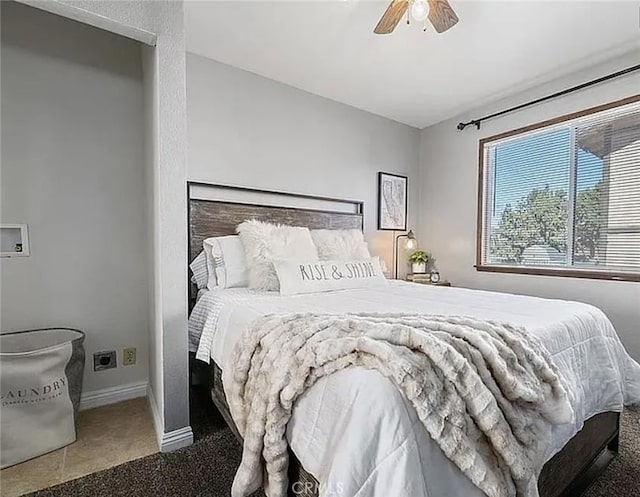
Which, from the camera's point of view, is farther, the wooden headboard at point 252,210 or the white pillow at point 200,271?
the wooden headboard at point 252,210

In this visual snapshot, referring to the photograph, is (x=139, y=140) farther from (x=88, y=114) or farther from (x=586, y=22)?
(x=586, y=22)

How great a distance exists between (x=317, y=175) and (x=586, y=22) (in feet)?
7.17

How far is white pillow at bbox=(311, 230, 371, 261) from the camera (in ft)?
8.80

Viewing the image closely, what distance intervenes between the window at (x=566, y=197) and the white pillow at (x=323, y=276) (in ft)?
5.38

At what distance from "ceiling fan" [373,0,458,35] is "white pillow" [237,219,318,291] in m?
1.39

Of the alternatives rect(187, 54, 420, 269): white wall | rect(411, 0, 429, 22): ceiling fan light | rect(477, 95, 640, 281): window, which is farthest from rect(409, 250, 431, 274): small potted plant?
rect(411, 0, 429, 22): ceiling fan light

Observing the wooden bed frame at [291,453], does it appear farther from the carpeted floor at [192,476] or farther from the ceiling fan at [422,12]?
the ceiling fan at [422,12]

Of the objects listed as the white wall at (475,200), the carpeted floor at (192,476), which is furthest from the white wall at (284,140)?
the carpeted floor at (192,476)

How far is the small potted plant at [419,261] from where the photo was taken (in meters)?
3.85

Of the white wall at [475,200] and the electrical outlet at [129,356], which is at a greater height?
the white wall at [475,200]

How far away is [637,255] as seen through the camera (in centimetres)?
249

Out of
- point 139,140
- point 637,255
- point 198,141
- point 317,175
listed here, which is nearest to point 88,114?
point 139,140

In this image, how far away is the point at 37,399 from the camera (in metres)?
1.70

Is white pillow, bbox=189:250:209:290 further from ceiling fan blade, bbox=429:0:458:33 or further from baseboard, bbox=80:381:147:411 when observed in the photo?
ceiling fan blade, bbox=429:0:458:33
